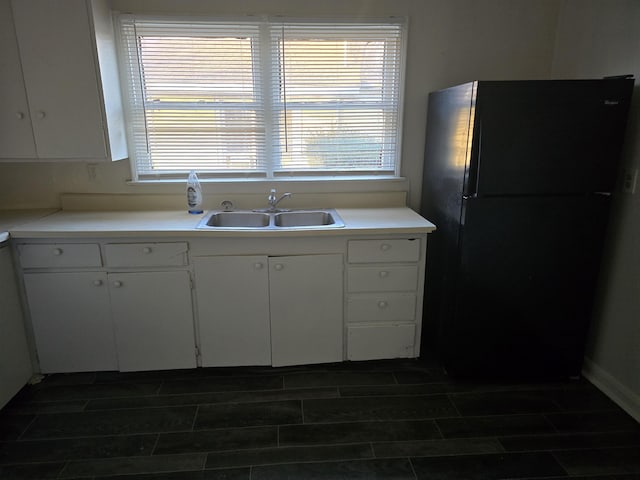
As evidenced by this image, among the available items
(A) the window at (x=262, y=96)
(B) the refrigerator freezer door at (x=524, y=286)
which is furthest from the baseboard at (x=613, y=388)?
(A) the window at (x=262, y=96)

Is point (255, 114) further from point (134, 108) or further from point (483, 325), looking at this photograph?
point (483, 325)

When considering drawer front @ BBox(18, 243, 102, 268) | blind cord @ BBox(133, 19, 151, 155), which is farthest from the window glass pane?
drawer front @ BBox(18, 243, 102, 268)

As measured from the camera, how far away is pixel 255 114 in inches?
104

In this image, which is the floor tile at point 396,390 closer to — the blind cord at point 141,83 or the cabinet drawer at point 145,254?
the cabinet drawer at point 145,254

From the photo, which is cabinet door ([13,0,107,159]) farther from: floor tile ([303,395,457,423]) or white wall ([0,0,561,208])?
floor tile ([303,395,457,423])

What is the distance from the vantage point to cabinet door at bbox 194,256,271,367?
2.25 metres

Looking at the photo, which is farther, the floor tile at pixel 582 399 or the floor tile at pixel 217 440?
the floor tile at pixel 582 399

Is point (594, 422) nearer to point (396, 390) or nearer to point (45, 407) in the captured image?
point (396, 390)

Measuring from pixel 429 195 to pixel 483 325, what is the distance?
2.88 ft

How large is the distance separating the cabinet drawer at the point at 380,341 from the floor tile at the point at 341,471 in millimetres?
713

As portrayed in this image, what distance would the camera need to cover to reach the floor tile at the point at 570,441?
6.13 ft

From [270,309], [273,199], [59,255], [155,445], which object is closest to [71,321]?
[59,255]

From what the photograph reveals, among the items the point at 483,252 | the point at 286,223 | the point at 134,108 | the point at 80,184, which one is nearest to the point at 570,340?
the point at 483,252

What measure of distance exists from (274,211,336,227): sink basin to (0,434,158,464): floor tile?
4.60ft
